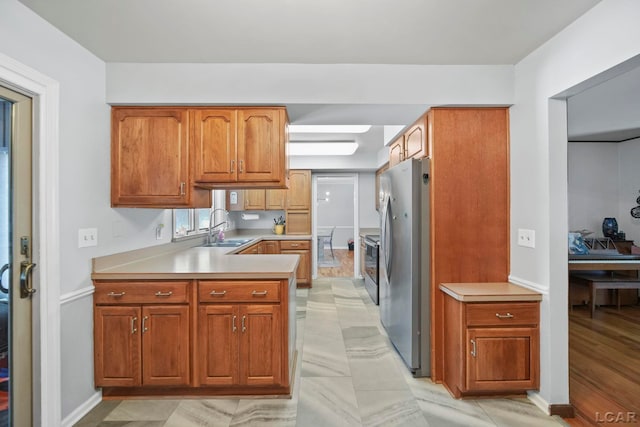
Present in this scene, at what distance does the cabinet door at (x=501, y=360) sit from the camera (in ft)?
6.75

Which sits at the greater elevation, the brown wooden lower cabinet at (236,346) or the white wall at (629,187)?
the white wall at (629,187)

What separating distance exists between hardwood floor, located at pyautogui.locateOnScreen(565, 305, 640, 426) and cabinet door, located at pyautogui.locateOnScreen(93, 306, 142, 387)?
2788 millimetres

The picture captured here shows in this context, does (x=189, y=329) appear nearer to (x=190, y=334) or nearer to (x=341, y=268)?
(x=190, y=334)

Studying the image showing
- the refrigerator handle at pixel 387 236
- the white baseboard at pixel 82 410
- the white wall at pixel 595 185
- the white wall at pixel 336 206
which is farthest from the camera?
the white wall at pixel 336 206

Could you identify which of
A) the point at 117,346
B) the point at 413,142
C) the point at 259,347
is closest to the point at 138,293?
the point at 117,346

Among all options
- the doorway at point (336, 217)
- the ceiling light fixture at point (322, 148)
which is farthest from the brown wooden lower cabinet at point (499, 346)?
the doorway at point (336, 217)

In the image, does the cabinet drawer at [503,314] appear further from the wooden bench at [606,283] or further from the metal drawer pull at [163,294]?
the wooden bench at [606,283]

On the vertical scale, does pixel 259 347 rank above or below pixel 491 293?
below

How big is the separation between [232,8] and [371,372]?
8.70 feet

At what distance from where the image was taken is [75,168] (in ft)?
6.47

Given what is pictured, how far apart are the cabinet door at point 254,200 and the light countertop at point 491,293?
3.84 metres

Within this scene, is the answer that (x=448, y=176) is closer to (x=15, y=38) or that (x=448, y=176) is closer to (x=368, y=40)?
(x=368, y=40)

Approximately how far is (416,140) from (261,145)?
133cm

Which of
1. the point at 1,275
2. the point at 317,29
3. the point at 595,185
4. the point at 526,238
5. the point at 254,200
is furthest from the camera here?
the point at 254,200
